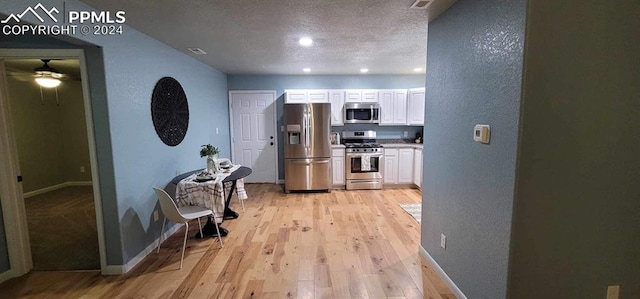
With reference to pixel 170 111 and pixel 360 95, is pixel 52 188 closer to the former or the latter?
pixel 170 111

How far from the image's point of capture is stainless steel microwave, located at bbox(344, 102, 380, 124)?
525 centimetres

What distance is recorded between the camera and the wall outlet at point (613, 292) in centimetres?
153

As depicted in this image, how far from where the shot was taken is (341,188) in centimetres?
530

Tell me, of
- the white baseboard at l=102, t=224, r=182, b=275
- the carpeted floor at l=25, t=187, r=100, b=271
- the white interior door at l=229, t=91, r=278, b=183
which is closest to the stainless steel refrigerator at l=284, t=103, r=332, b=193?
the white interior door at l=229, t=91, r=278, b=183

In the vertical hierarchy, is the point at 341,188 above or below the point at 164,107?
below

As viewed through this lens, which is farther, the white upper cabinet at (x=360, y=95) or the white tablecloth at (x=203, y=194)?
the white upper cabinet at (x=360, y=95)

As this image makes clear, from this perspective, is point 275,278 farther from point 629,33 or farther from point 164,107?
point 629,33

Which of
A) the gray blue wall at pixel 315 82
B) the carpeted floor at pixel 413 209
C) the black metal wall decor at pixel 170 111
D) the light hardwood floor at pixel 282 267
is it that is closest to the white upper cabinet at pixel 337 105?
the gray blue wall at pixel 315 82

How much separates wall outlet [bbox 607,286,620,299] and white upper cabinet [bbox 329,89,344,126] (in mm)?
4306

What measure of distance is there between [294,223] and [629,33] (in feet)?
11.1

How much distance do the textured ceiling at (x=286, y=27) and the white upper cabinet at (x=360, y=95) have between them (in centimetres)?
121

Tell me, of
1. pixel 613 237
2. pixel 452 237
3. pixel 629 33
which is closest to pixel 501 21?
pixel 629 33

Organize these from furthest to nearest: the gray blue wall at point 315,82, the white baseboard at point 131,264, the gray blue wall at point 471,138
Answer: the gray blue wall at point 315,82, the white baseboard at point 131,264, the gray blue wall at point 471,138

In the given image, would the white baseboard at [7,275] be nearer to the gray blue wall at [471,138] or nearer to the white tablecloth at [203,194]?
the white tablecloth at [203,194]
